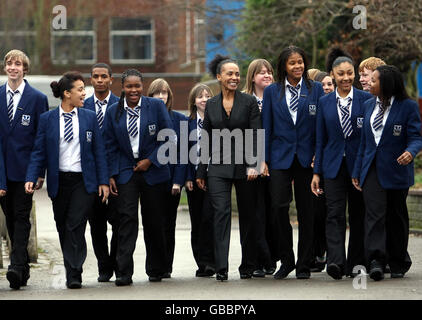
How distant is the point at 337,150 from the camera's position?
38.3 feet

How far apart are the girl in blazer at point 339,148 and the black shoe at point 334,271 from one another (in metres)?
0.08

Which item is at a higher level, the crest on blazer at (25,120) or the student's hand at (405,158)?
the crest on blazer at (25,120)

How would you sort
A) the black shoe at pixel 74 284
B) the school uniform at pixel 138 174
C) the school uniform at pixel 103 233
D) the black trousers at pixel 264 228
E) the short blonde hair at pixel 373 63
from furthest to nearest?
the short blonde hair at pixel 373 63 < the school uniform at pixel 103 233 < the black trousers at pixel 264 228 < the school uniform at pixel 138 174 < the black shoe at pixel 74 284

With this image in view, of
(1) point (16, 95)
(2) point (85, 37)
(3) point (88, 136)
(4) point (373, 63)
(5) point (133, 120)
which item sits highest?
(2) point (85, 37)

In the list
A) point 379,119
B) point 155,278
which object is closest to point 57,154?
point 155,278

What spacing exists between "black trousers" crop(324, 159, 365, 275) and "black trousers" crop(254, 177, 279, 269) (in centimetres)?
60

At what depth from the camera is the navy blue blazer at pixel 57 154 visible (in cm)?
1148

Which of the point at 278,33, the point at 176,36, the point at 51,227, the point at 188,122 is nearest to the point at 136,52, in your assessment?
the point at 176,36

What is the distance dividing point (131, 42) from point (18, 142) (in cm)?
4534

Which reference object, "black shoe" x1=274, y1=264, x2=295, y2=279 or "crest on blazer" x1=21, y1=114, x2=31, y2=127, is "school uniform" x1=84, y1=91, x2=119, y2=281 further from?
"black shoe" x1=274, y1=264, x2=295, y2=279

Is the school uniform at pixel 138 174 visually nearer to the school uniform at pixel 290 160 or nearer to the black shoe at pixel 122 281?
the black shoe at pixel 122 281

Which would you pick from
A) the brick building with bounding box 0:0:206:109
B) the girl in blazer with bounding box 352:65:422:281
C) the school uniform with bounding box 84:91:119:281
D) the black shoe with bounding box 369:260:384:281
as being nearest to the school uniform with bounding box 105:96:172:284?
the school uniform with bounding box 84:91:119:281

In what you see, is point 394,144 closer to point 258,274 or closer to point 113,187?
point 258,274

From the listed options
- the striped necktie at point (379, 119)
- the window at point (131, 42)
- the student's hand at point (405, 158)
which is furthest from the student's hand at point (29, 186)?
the window at point (131, 42)
